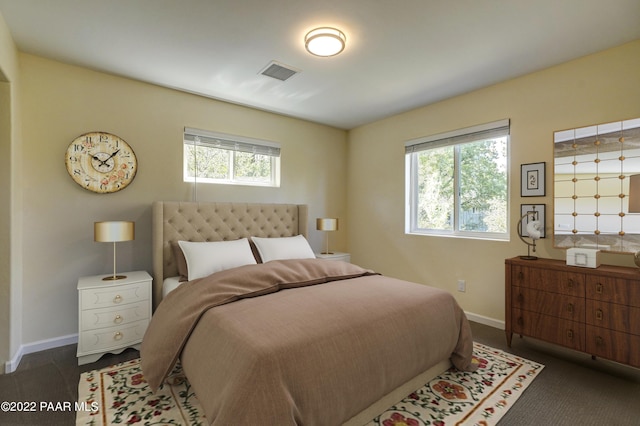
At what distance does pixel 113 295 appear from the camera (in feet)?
8.14

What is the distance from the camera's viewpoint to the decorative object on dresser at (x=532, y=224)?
275 centimetres

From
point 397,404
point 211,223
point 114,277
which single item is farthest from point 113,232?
point 397,404

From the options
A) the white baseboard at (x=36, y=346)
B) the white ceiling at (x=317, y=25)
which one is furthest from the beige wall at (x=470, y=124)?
the white baseboard at (x=36, y=346)

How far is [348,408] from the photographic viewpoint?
59.8 inches

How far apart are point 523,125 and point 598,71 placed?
64cm

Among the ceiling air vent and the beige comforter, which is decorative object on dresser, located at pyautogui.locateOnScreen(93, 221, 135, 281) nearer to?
the beige comforter

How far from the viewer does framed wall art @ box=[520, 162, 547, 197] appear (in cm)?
283

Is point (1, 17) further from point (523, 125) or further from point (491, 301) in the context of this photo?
point (491, 301)

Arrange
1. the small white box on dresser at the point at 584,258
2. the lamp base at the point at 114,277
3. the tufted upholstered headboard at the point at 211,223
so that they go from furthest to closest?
the tufted upholstered headboard at the point at 211,223 < the lamp base at the point at 114,277 < the small white box on dresser at the point at 584,258

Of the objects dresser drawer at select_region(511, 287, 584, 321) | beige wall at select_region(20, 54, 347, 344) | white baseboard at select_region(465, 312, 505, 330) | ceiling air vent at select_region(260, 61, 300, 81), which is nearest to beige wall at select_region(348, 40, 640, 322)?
white baseboard at select_region(465, 312, 505, 330)

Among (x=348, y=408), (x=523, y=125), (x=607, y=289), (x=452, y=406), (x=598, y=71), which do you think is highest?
(x=598, y=71)

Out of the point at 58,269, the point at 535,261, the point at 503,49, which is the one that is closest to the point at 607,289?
the point at 535,261

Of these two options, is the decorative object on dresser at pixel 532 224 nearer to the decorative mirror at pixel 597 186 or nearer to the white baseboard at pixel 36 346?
the decorative mirror at pixel 597 186

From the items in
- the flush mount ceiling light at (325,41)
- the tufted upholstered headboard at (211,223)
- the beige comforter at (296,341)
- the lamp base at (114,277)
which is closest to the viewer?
the beige comforter at (296,341)
